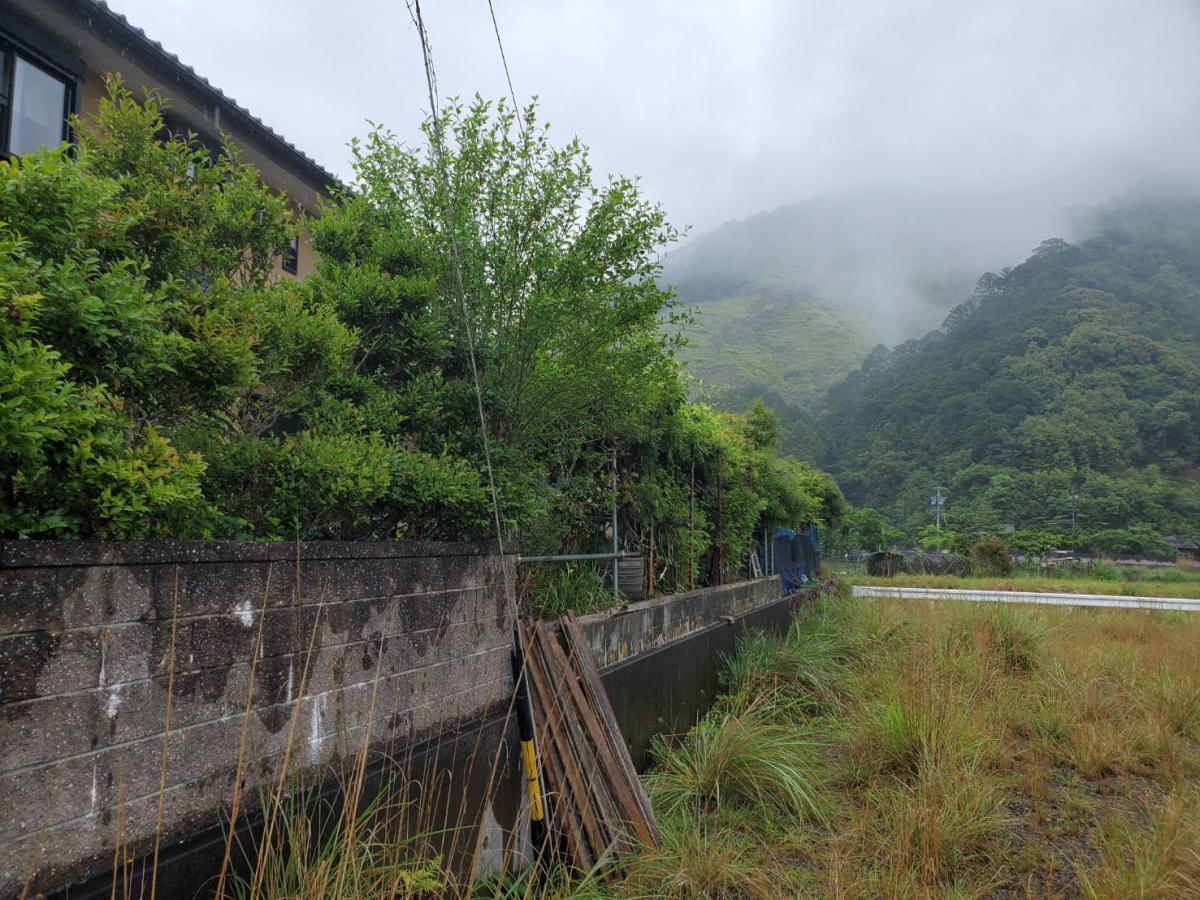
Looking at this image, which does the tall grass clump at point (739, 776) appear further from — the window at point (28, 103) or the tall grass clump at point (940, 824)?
the window at point (28, 103)

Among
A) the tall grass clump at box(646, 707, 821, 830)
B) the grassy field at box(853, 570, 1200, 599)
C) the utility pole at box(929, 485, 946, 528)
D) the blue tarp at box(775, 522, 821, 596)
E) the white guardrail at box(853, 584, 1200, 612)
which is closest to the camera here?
the tall grass clump at box(646, 707, 821, 830)

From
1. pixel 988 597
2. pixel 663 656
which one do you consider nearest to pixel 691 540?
pixel 663 656

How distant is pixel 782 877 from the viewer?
3.46 metres

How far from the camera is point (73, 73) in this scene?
272 inches

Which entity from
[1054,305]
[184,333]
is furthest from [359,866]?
[1054,305]

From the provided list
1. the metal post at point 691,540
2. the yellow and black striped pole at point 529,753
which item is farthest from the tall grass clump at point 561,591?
the metal post at point 691,540

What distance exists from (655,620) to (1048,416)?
184 feet

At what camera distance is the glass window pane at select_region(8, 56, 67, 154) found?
6.60 m

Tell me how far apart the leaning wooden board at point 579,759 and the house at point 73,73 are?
4.64m

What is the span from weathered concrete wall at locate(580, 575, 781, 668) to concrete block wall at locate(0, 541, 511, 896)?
6.03 ft

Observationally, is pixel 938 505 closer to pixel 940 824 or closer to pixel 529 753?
pixel 940 824

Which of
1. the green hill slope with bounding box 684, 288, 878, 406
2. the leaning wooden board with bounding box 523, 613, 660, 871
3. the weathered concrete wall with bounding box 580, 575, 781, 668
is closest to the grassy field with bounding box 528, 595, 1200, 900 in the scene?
the leaning wooden board with bounding box 523, 613, 660, 871

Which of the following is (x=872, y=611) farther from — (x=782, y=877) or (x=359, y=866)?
(x=359, y=866)

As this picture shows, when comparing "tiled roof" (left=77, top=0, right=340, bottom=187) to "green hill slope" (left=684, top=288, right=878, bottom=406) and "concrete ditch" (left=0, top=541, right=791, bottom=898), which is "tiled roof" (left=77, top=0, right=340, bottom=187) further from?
"green hill slope" (left=684, top=288, right=878, bottom=406)
